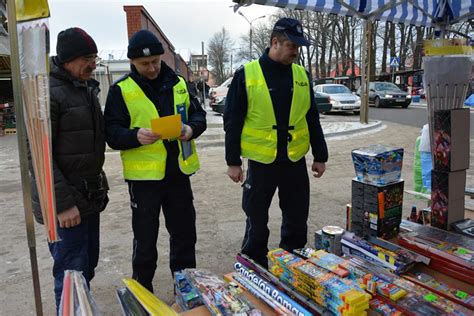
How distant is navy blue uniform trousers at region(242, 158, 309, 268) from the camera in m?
2.62

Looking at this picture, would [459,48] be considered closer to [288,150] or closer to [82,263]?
[288,150]

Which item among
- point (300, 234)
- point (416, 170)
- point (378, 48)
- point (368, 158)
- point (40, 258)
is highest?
point (378, 48)

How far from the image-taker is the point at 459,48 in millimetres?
2514

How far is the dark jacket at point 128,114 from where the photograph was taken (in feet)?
7.30

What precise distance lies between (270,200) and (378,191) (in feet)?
2.48

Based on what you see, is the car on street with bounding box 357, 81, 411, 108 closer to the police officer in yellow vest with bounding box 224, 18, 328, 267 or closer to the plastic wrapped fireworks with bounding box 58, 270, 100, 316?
the police officer in yellow vest with bounding box 224, 18, 328, 267

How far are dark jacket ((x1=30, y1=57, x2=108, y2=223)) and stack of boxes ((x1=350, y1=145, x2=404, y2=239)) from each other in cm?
158

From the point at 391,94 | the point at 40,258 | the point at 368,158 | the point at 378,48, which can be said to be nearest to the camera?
the point at 368,158

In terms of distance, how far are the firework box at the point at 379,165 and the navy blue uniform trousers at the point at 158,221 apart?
1120mm

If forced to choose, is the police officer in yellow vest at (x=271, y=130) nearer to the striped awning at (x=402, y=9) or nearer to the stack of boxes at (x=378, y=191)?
the stack of boxes at (x=378, y=191)

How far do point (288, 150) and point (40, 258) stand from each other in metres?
2.63

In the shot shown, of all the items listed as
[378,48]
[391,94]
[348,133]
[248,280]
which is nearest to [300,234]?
[248,280]

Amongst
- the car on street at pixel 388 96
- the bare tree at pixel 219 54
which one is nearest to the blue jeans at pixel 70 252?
the car on street at pixel 388 96

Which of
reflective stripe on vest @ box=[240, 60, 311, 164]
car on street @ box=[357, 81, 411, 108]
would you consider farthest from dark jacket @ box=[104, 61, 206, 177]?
car on street @ box=[357, 81, 411, 108]
